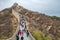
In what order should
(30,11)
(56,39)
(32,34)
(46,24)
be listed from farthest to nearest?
(30,11) < (46,24) < (56,39) < (32,34)

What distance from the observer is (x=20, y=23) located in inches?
2729

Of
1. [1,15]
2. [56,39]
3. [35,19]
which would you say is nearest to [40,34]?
[56,39]

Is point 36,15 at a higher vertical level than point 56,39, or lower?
higher

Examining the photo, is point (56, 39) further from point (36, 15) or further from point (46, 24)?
point (36, 15)

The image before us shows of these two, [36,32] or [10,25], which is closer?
[36,32]

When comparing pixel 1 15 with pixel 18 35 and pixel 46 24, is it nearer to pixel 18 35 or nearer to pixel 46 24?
pixel 46 24

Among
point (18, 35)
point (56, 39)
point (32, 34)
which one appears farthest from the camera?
point (56, 39)

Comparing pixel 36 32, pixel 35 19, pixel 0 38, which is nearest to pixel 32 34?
pixel 36 32

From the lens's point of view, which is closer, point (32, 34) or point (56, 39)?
point (32, 34)

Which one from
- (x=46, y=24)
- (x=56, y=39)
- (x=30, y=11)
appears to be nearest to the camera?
(x=56, y=39)

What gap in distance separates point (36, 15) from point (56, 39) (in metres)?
13.8

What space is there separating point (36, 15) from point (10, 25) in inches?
479

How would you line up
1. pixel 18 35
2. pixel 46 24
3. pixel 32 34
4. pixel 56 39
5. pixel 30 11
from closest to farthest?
pixel 18 35 < pixel 32 34 < pixel 56 39 < pixel 46 24 < pixel 30 11

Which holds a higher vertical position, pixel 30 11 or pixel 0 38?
pixel 30 11
